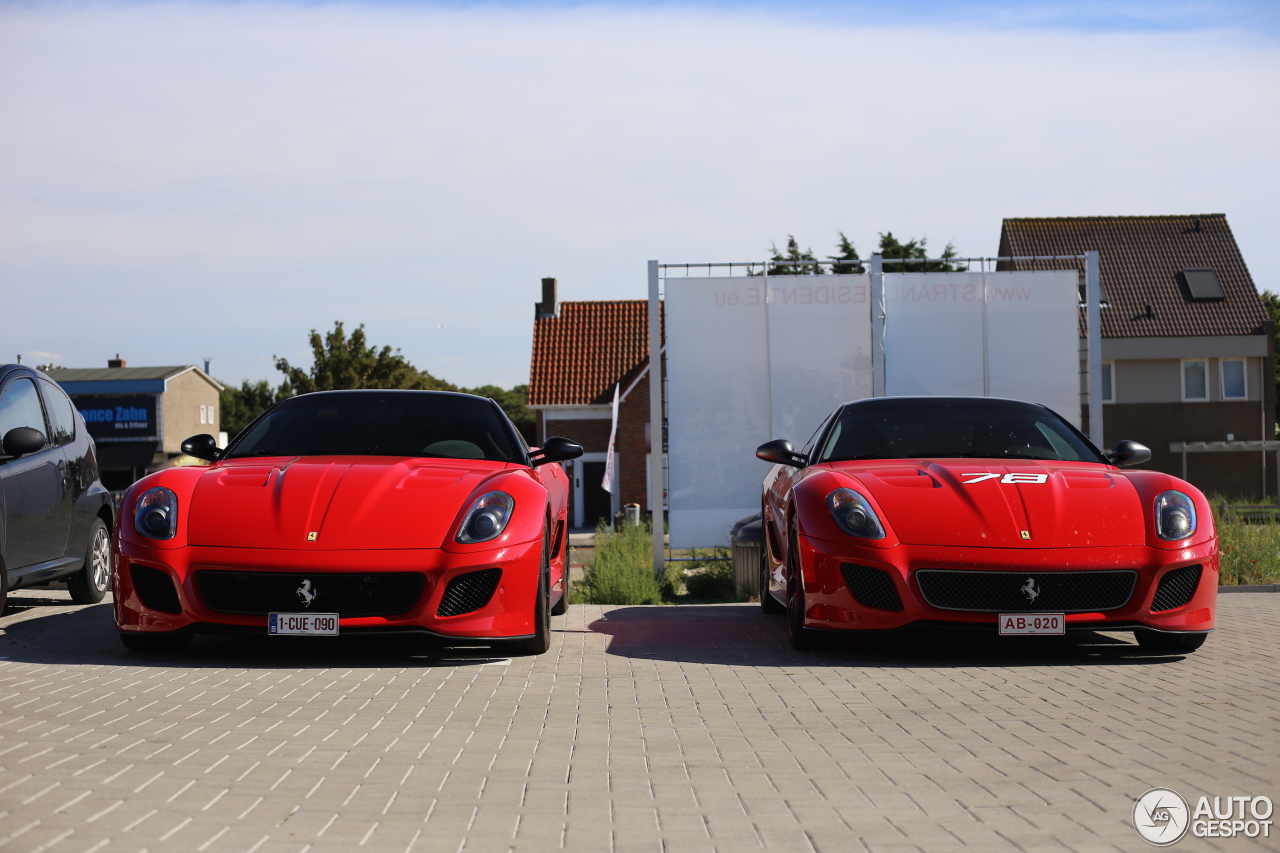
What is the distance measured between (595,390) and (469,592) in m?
38.8

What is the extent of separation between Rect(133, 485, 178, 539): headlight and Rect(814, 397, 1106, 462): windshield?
3.77 meters

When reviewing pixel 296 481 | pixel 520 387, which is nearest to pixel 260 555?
pixel 296 481

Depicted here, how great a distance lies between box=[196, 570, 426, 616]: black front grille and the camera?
19.7ft

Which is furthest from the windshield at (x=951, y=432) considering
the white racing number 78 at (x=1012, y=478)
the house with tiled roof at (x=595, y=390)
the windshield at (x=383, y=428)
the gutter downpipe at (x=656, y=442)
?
the house with tiled roof at (x=595, y=390)

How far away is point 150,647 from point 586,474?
38.3 m

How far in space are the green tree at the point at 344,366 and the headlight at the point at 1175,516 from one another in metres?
45.6

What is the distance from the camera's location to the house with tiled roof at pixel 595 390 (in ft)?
140

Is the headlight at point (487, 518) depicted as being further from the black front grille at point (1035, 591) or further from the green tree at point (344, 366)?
the green tree at point (344, 366)

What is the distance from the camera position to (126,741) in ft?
14.4

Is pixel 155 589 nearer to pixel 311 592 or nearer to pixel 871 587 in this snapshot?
pixel 311 592

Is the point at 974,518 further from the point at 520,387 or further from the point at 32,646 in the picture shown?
the point at 520,387

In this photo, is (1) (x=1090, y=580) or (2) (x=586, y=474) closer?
(1) (x=1090, y=580)

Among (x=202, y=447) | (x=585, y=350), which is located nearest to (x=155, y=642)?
(x=202, y=447)

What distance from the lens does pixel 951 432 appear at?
25.5 ft
